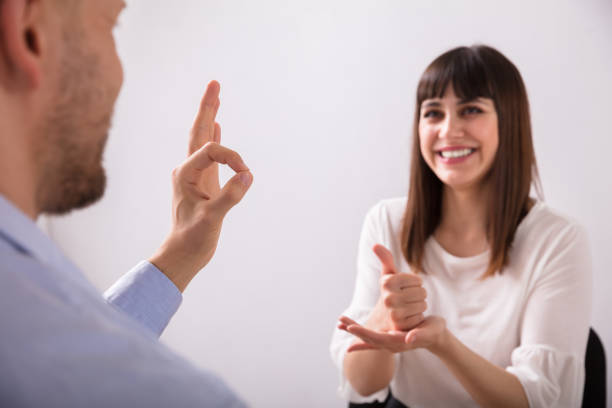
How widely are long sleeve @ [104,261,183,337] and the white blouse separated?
681 mm

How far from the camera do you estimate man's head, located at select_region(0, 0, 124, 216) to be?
0.39 metres

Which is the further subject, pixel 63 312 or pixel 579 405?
pixel 579 405

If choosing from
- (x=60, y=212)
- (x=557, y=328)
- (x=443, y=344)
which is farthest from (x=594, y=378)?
(x=60, y=212)

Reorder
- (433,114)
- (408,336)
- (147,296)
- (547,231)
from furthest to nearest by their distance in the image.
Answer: (433,114), (547,231), (408,336), (147,296)

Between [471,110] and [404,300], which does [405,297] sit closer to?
[404,300]

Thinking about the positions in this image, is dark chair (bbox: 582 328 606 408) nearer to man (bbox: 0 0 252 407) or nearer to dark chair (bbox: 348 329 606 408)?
dark chair (bbox: 348 329 606 408)

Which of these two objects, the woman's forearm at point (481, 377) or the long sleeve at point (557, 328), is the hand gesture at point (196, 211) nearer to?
the woman's forearm at point (481, 377)

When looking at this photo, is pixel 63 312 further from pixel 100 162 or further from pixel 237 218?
pixel 237 218

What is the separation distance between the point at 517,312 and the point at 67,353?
45.0 inches

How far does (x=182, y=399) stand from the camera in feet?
1.09

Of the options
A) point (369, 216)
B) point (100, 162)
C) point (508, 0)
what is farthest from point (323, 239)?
point (100, 162)

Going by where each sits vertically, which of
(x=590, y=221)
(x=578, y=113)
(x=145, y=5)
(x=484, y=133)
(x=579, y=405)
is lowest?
(x=579, y=405)

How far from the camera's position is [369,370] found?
120 centimetres

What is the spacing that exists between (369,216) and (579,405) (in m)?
0.73
